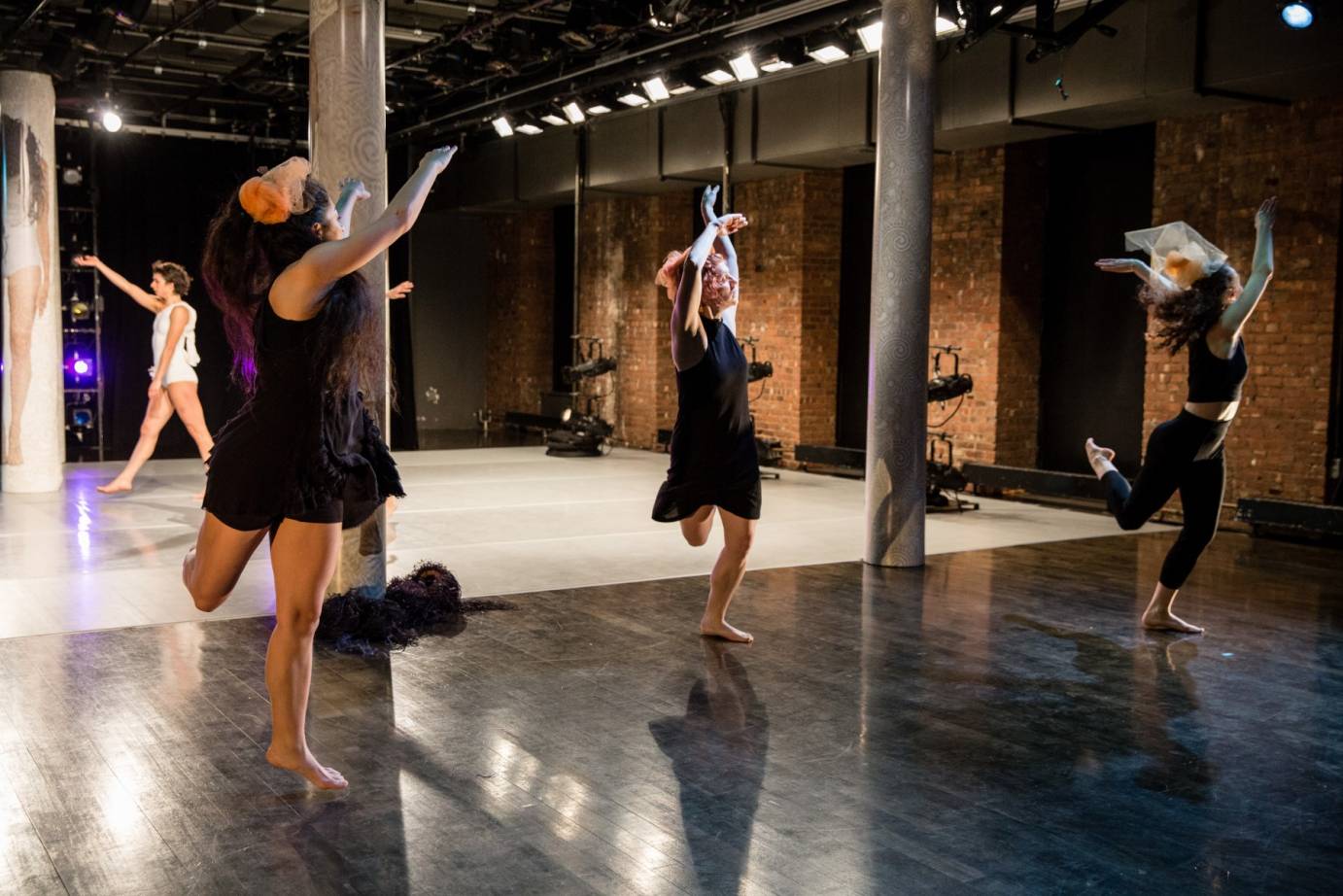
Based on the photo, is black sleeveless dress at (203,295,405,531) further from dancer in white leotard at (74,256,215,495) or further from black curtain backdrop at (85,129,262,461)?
black curtain backdrop at (85,129,262,461)

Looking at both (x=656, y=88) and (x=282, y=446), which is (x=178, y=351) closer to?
(x=656, y=88)

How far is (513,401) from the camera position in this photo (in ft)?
59.8

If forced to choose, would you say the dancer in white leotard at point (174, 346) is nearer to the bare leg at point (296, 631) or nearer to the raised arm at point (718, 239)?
the raised arm at point (718, 239)

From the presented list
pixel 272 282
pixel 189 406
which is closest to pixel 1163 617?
pixel 272 282

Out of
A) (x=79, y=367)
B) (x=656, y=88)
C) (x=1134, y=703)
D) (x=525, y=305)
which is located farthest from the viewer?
(x=525, y=305)

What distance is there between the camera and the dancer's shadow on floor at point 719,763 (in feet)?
10.1

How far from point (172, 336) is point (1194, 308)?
6.62 meters

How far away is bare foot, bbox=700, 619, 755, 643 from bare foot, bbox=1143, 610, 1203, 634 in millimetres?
1779

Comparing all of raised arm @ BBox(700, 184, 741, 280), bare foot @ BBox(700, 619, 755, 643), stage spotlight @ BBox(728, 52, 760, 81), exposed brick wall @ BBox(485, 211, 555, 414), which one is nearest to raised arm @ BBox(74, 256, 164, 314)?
stage spotlight @ BBox(728, 52, 760, 81)

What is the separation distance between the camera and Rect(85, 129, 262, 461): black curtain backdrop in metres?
14.5

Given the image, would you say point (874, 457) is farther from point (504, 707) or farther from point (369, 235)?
point (369, 235)

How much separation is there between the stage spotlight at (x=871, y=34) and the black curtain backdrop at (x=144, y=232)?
7.91 meters

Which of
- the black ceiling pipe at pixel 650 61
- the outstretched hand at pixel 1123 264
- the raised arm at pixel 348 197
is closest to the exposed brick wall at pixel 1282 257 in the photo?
the black ceiling pipe at pixel 650 61

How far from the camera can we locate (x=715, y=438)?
4855 millimetres
